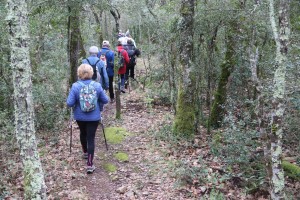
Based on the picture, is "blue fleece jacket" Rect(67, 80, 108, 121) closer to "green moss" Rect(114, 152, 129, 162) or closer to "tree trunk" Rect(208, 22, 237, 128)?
"green moss" Rect(114, 152, 129, 162)

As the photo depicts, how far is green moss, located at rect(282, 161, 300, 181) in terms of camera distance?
7.04 m

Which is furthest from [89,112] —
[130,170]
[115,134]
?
[115,134]

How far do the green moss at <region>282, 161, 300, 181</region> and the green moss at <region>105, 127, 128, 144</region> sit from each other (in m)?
4.32

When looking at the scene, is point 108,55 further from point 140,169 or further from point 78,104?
point 140,169

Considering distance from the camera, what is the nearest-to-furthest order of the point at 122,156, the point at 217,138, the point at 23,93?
the point at 23,93, the point at 122,156, the point at 217,138

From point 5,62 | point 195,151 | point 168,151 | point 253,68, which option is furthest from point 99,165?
point 253,68

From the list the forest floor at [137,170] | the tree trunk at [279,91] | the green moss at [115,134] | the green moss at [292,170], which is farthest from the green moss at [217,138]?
the tree trunk at [279,91]

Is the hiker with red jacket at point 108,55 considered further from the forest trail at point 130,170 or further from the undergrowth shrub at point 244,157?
the undergrowth shrub at point 244,157

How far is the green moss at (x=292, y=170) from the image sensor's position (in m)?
7.04

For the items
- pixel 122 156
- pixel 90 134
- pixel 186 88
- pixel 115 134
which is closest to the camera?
pixel 90 134

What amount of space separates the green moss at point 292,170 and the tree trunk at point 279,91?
6.34ft

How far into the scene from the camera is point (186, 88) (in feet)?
30.6

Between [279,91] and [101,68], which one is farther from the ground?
[101,68]

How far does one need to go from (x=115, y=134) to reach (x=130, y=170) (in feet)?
7.20
